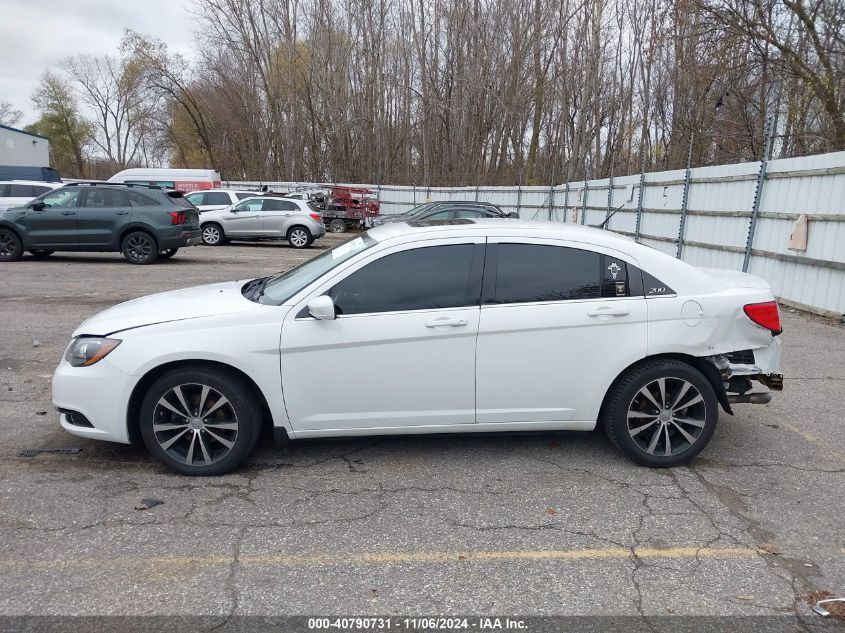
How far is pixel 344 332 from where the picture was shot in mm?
3918

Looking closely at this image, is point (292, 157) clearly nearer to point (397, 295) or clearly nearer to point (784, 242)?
point (784, 242)

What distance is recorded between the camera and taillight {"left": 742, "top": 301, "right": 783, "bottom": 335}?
4199mm

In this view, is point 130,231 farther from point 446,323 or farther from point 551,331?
point 551,331

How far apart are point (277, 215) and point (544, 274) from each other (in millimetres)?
17342

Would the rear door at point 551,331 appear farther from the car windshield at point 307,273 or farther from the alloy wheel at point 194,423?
the alloy wheel at point 194,423

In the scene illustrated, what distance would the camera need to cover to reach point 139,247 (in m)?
14.4

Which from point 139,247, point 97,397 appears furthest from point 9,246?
point 97,397

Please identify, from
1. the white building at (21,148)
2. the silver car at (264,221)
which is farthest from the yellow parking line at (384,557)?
the white building at (21,148)

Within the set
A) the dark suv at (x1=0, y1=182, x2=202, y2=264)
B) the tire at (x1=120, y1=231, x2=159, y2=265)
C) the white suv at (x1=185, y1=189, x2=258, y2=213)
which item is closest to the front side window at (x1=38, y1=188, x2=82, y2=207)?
the dark suv at (x1=0, y1=182, x2=202, y2=264)

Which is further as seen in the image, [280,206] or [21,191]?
[280,206]

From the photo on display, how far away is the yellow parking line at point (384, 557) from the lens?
3105mm

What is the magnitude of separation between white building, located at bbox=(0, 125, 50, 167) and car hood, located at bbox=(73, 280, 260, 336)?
137 ft

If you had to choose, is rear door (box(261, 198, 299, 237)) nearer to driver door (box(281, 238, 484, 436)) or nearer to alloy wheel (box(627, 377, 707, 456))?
driver door (box(281, 238, 484, 436))

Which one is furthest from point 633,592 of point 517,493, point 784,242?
point 784,242
